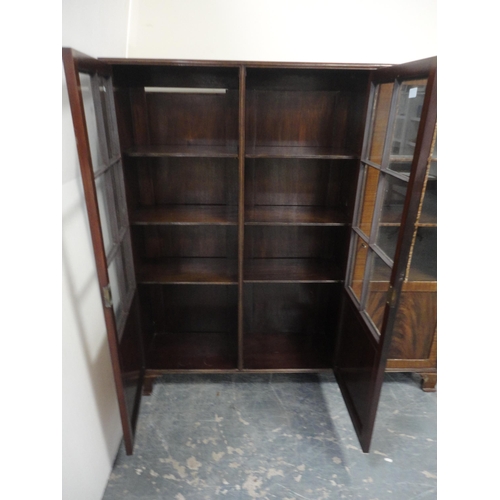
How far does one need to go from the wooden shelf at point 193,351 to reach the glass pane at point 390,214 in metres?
0.99

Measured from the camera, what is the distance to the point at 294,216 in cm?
179

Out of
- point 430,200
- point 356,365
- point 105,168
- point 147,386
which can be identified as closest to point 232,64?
point 105,168

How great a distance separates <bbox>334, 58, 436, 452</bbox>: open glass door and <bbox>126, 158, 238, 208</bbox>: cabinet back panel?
670 mm

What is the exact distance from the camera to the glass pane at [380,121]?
1.40 metres

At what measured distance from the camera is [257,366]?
1.91 meters

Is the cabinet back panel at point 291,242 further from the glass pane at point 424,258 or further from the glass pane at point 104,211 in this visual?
the glass pane at point 104,211

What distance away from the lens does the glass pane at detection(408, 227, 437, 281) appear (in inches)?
67.1

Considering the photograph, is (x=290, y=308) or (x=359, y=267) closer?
(x=359, y=267)

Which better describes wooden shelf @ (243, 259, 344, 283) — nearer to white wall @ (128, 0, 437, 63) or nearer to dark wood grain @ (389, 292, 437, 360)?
dark wood grain @ (389, 292, 437, 360)

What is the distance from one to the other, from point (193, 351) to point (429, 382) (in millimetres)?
1281

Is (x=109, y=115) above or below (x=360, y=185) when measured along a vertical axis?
above

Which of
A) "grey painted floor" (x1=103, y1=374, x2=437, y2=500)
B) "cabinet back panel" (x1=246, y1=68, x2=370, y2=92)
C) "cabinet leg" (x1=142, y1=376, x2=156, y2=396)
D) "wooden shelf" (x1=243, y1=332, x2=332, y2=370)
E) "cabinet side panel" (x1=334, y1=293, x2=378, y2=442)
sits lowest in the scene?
"grey painted floor" (x1=103, y1=374, x2=437, y2=500)

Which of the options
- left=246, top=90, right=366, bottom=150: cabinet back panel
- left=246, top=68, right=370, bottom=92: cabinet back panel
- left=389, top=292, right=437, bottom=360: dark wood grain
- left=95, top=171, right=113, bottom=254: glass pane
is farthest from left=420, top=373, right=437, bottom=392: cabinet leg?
left=95, top=171, right=113, bottom=254: glass pane

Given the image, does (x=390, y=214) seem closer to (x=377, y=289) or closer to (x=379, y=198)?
(x=379, y=198)
